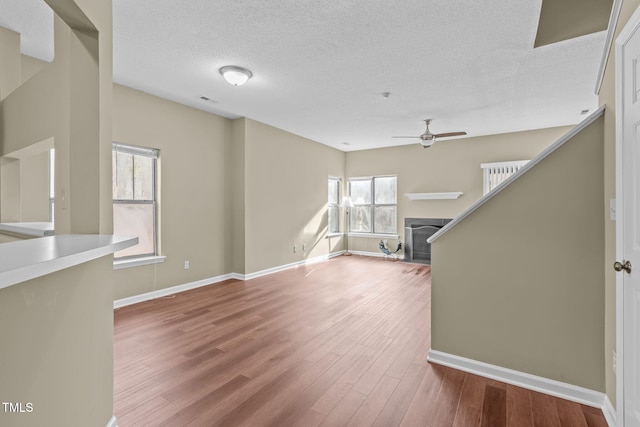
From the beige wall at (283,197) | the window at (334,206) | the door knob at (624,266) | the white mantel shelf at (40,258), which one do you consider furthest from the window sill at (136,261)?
the door knob at (624,266)

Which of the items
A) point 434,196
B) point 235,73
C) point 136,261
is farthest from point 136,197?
point 434,196

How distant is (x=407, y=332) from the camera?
310 centimetres

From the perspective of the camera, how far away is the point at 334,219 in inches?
321

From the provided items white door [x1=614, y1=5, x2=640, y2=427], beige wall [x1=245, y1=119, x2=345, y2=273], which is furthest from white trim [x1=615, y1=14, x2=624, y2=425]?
beige wall [x1=245, y1=119, x2=345, y2=273]

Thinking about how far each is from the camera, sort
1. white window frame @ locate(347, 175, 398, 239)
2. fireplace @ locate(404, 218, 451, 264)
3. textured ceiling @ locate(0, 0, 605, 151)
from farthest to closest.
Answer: white window frame @ locate(347, 175, 398, 239), fireplace @ locate(404, 218, 451, 264), textured ceiling @ locate(0, 0, 605, 151)

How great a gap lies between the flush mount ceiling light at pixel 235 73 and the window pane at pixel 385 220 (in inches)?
208

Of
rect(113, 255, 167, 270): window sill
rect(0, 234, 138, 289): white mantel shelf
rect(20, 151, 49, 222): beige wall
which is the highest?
rect(20, 151, 49, 222): beige wall

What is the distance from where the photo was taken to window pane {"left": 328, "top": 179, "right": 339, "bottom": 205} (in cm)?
807

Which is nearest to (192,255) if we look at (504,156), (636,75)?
(636,75)

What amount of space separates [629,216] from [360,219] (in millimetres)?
6790

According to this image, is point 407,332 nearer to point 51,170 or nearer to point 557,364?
point 557,364

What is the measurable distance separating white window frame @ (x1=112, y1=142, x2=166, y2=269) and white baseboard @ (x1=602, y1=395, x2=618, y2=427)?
4722mm

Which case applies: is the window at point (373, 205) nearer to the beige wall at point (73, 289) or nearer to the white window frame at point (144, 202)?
the white window frame at point (144, 202)

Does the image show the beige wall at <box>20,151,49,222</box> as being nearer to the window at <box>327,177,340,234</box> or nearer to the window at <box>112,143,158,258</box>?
the window at <box>112,143,158,258</box>
